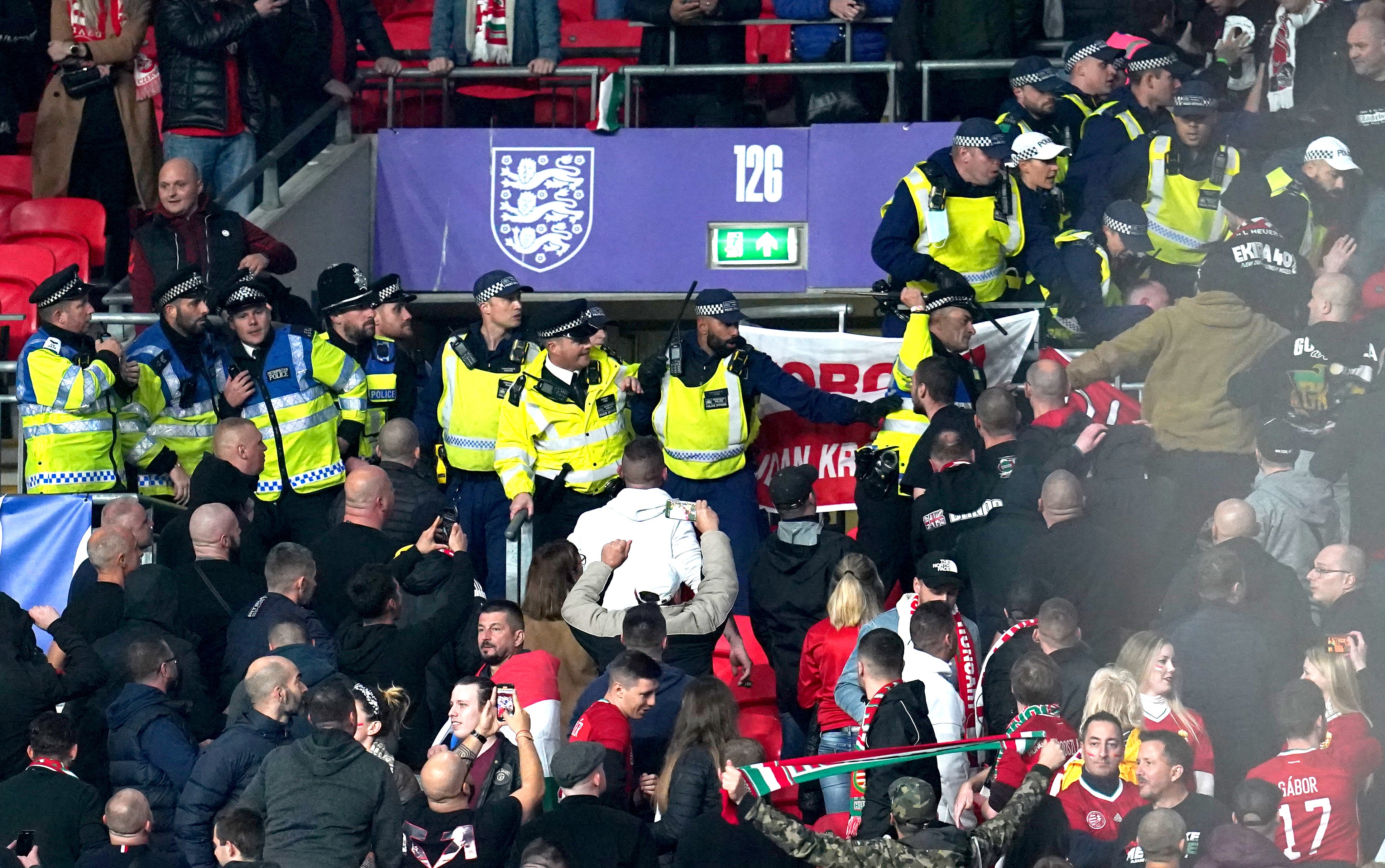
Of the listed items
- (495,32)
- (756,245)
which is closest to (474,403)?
(756,245)

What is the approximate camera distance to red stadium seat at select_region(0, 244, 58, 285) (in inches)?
518

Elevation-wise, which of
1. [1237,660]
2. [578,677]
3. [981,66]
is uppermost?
[981,66]

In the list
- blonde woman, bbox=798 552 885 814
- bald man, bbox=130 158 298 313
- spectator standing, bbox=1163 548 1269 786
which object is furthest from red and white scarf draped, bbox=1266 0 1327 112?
bald man, bbox=130 158 298 313

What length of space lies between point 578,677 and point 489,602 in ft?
2.03

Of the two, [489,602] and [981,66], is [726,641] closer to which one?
[489,602]

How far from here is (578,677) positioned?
29.0 ft

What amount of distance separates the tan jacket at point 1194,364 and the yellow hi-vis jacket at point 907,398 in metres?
0.71

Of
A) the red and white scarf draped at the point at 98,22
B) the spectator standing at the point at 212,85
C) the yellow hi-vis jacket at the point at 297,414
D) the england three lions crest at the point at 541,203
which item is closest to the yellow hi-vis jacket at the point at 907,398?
the yellow hi-vis jacket at the point at 297,414

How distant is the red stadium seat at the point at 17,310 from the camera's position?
496 inches

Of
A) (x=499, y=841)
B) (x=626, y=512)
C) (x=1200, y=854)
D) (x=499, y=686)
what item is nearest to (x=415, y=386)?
(x=626, y=512)

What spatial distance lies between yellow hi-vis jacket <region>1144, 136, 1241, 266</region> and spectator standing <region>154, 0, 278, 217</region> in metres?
5.17

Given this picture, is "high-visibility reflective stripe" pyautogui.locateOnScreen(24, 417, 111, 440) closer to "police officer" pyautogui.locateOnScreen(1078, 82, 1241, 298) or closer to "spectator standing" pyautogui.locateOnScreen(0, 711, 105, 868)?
"spectator standing" pyautogui.locateOnScreen(0, 711, 105, 868)

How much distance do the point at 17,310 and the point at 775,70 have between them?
482 cm

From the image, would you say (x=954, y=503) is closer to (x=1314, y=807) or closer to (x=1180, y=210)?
(x=1314, y=807)
